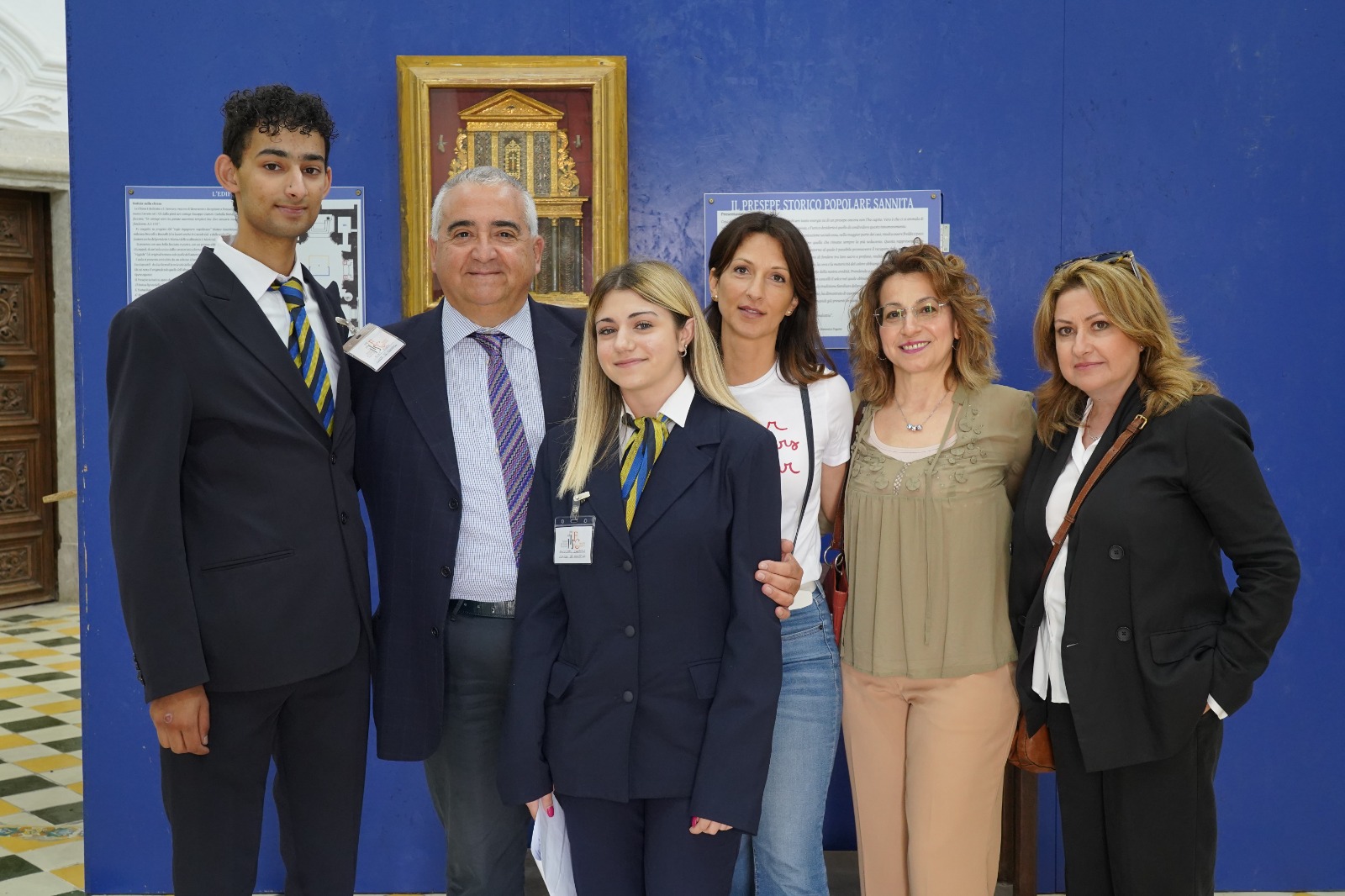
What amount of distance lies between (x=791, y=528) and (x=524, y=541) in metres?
0.62

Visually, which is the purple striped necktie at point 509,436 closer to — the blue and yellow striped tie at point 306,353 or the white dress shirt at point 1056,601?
the blue and yellow striped tie at point 306,353

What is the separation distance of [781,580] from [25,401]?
7924mm

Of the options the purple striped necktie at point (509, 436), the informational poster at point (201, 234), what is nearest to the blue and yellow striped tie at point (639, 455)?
the purple striped necktie at point (509, 436)

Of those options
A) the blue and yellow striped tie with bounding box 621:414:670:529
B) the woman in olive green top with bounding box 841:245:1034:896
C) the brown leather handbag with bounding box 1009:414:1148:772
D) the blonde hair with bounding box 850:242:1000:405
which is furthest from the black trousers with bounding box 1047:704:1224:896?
the blue and yellow striped tie with bounding box 621:414:670:529

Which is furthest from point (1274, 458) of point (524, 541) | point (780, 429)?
point (524, 541)

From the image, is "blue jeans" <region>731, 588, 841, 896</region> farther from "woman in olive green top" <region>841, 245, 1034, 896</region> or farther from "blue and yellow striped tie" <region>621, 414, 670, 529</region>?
"blue and yellow striped tie" <region>621, 414, 670, 529</region>

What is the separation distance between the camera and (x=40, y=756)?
4852 mm

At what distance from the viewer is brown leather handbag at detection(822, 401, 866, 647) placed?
2441 mm

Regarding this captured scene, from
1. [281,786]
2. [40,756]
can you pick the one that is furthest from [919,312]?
[40,756]

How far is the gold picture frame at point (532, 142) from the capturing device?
310 cm

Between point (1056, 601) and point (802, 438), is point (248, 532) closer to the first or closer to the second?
point (802, 438)

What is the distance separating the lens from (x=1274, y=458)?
3316 mm

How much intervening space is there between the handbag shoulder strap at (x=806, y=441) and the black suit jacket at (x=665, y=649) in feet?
1.01

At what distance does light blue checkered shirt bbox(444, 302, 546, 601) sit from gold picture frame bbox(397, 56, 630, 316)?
0.87 meters
